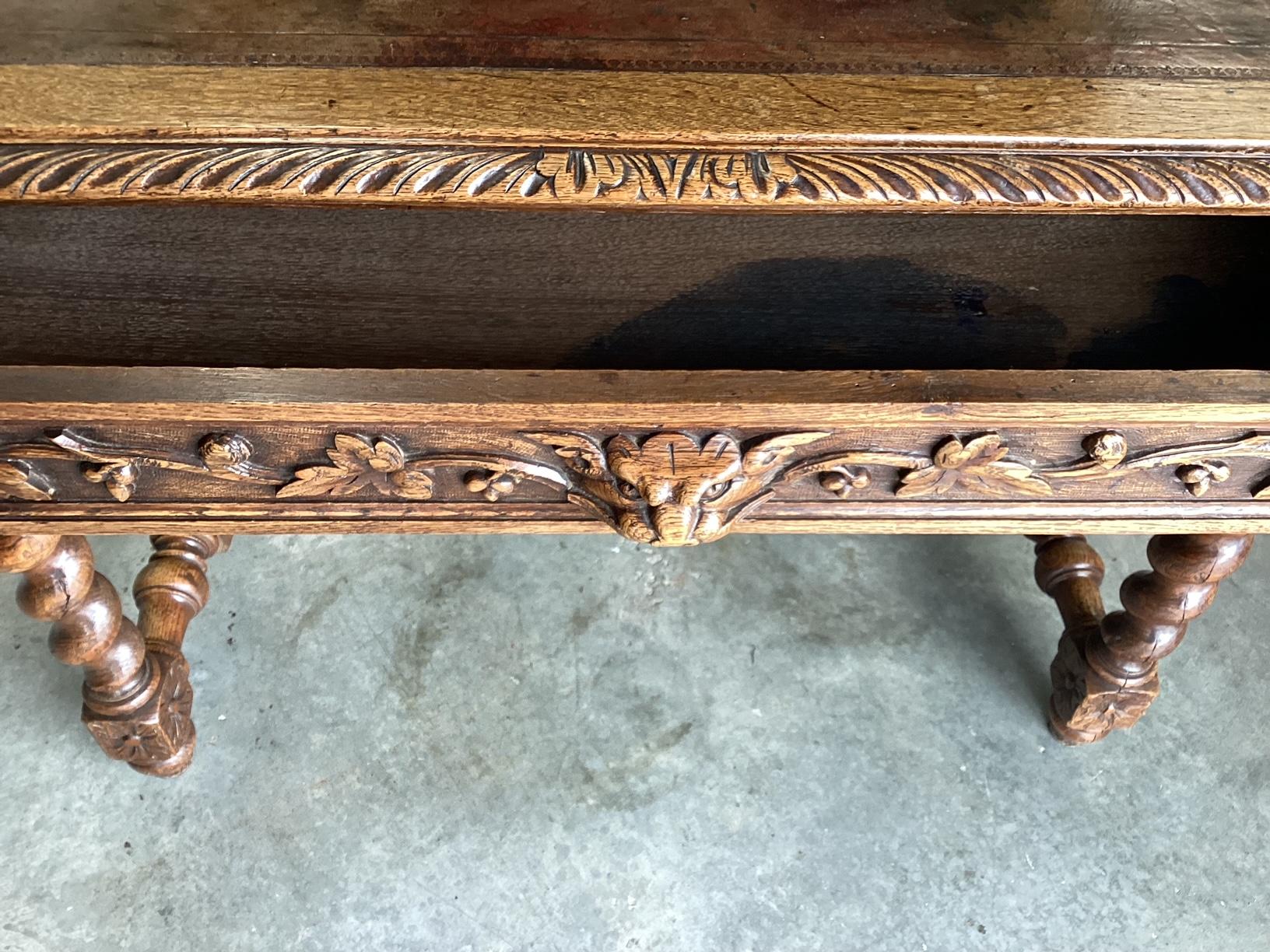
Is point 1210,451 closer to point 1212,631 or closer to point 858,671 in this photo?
point 858,671

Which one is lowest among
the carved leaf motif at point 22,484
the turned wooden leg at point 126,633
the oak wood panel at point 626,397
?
the turned wooden leg at point 126,633

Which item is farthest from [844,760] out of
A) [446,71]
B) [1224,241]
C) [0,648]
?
[0,648]

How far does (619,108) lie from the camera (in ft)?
2.32

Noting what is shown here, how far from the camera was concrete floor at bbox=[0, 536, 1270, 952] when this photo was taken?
1.00m

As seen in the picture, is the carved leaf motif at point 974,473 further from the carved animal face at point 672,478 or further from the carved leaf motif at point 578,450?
the carved leaf motif at point 578,450

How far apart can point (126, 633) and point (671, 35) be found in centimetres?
71

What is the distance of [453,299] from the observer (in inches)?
34.0

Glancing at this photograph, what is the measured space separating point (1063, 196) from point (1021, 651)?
26.9 inches

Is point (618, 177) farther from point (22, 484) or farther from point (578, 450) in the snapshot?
point (22, 484)

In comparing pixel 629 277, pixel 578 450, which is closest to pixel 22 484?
pixel 578 450

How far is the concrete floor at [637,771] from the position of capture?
1.00m

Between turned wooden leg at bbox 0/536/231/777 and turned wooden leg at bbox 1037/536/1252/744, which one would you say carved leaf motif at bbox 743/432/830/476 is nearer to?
turned wooden leg at bbox 1037/536/1252/744

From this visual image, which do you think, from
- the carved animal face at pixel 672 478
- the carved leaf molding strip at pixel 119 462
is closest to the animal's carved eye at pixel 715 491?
the carved animal face at pixel 672 478

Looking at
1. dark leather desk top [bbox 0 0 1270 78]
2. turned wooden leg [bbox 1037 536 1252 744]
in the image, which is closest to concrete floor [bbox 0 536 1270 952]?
turned wooden leg [bbox 1037 536 1252 744]
